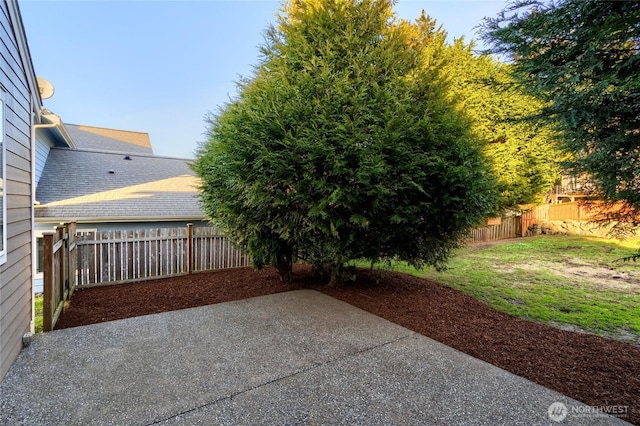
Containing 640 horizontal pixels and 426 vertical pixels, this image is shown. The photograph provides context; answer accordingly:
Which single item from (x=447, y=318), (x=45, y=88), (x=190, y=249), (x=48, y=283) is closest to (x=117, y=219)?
(x=190, y=249)

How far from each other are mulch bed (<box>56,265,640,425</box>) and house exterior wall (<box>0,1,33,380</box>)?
38.3 inches

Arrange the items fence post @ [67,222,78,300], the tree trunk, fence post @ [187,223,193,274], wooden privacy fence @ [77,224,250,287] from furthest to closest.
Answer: fence post @ [187,223,193,274], wooden privacy fence @ [77,224,250,287], the tree trunk, fence post @ [67,222,78,300]

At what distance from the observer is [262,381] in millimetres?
2613

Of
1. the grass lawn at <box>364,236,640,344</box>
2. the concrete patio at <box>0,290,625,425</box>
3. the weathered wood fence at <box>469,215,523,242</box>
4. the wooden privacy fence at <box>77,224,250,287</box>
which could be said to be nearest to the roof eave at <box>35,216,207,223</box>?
the wooden privacy fence at <box>77,224,250,287</box>

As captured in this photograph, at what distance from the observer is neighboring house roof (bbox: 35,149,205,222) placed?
8.70 metres

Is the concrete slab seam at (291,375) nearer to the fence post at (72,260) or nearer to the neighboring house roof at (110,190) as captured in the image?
the fence post at (72,260)

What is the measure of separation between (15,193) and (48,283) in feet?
3.77

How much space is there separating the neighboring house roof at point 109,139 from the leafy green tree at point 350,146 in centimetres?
1382

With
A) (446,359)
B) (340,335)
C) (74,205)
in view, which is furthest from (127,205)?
(446,359)

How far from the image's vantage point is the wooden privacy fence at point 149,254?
6164 millimetres

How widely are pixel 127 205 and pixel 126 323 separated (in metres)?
6.55

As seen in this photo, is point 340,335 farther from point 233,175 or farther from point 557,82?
→ point 557,82

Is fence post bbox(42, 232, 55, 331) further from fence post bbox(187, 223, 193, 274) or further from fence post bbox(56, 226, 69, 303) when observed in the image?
fence post bbox(187, 223, 193, 274)

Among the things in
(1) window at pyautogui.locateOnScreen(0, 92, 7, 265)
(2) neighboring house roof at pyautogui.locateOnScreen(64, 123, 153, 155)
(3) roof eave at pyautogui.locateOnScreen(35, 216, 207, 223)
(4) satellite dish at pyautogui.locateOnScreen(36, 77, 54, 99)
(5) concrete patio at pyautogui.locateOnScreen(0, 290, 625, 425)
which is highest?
(2) neighboring house roof at pyautogui.locateOnScreen(64, 123, 153, 155)
